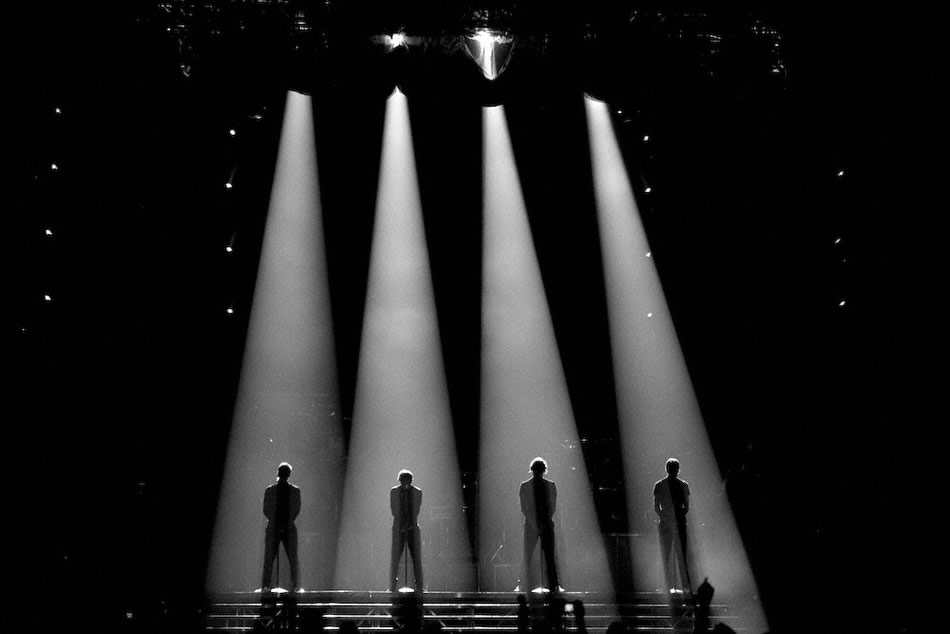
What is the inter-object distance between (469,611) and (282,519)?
1.87 meters

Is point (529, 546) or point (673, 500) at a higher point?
point (673, 500)

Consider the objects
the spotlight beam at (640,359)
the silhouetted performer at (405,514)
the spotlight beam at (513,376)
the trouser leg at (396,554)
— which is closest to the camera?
the trouser leg at (396,554)

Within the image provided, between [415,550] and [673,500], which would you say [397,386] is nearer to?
[415,550]

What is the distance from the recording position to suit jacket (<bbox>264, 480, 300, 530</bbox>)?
714cm

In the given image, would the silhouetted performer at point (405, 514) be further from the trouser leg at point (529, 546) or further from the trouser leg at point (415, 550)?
the trouser leg at point (529, 546)

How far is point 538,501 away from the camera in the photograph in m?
7.13

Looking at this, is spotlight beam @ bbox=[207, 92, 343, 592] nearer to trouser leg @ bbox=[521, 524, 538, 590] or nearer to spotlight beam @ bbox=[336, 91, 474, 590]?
spotlight beam @ bbox=[336, 91, 474, 590]

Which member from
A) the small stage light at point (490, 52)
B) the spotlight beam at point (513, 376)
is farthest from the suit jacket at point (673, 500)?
the small stage light at point (490, 52)

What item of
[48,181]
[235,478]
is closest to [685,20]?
[48,181]

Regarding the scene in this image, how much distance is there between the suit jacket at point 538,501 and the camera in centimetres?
711

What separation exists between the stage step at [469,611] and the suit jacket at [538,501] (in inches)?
26.6

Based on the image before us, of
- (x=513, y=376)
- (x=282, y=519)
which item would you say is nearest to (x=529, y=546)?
(x=282, y=519)

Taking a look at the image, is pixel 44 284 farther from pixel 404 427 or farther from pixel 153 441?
pixel 404 427

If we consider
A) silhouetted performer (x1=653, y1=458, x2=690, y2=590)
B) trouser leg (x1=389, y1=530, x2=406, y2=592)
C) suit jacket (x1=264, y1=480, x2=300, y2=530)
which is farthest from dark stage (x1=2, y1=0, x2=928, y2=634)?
suit jacket (x1=264, y1=480, x2=300, y2=530)
